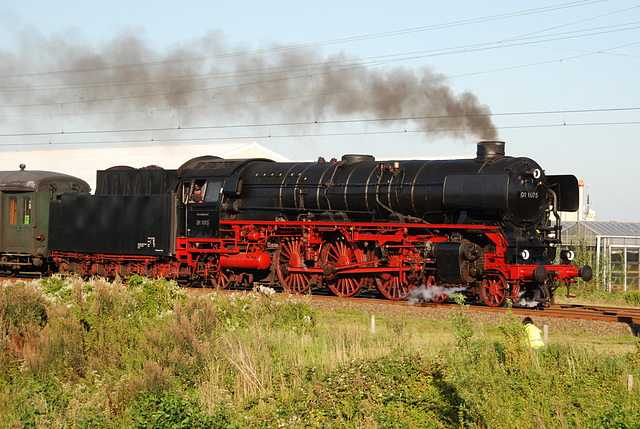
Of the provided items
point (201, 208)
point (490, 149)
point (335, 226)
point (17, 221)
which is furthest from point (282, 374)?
point (17, 221)

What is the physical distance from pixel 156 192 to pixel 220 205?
2891mm

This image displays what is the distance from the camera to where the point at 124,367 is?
1177 centimetres

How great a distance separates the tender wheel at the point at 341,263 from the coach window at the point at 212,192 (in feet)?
13.2

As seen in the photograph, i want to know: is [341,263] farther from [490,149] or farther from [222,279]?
[490,149]

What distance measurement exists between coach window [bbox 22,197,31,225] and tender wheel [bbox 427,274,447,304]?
15.9 metres

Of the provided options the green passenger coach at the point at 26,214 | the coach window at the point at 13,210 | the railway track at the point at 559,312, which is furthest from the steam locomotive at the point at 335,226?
the coach window at the point at 13,210

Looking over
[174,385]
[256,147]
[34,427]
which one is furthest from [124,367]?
[256,147]

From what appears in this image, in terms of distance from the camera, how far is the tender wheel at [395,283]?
61.8 feet

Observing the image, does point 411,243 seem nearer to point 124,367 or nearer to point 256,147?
point 124,367

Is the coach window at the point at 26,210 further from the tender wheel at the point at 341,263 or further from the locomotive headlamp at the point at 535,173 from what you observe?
the locomotive headlamp at the point at 535,173

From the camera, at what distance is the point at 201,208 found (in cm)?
2227

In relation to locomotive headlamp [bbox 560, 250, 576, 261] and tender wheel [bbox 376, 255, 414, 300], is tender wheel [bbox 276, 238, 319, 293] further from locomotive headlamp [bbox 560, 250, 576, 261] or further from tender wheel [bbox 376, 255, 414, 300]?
locomotive headlamp [bbox 560, 250, 576, 261]

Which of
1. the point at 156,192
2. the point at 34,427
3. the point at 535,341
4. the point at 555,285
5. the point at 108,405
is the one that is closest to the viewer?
the point at 34,427

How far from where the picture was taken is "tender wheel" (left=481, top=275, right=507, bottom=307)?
18000mm
